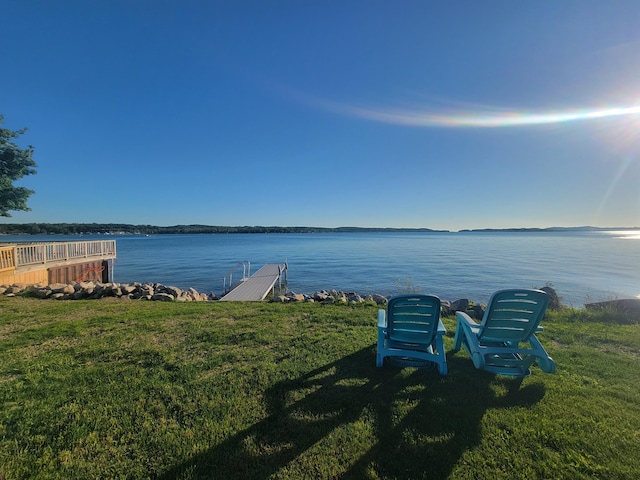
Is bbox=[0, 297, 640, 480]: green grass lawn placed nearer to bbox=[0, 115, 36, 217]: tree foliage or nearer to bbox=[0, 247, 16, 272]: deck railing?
bbox=[0, 247, 16, 272]: deck railing

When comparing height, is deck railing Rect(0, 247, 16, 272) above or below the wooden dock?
above

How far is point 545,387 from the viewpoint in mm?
3549

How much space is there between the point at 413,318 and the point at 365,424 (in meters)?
1.61

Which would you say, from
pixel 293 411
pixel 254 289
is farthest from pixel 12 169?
pixel 293 411

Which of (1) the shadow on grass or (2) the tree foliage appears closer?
(1) the shadow on grass

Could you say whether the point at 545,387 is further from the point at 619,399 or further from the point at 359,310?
the point at 359,310

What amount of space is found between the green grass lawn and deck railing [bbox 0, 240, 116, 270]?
892 cm

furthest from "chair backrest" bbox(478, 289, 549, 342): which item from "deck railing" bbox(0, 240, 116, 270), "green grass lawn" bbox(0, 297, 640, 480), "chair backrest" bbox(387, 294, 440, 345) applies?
"deck railing" bbox(0, 240, 116, 270)

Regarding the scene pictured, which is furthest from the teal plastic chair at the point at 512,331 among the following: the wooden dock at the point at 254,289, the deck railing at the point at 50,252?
the deck railing at the point at 50,252

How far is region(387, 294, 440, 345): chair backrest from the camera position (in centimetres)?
391

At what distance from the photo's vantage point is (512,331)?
385 centimetres

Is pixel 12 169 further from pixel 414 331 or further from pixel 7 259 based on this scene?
pixel 414 331

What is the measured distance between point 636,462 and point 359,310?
5415 millimetres

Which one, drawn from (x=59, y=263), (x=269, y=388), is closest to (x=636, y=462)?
(x=269, y=388)
